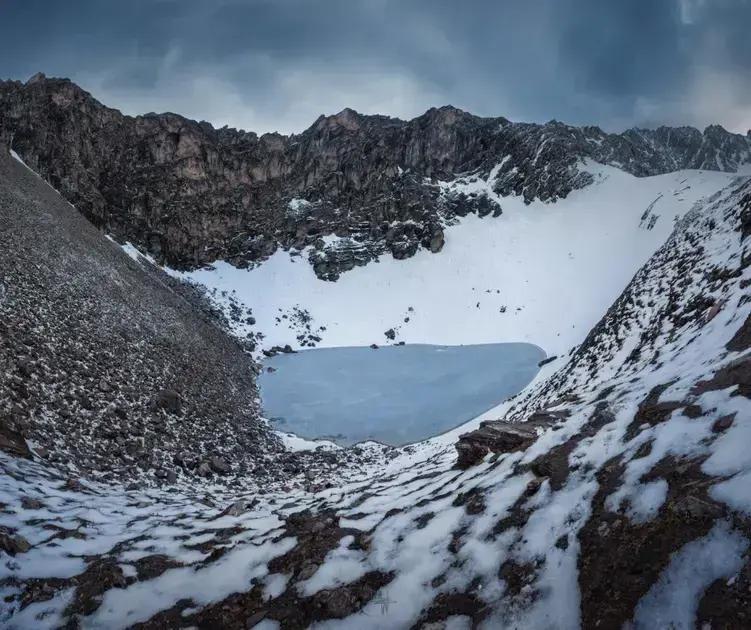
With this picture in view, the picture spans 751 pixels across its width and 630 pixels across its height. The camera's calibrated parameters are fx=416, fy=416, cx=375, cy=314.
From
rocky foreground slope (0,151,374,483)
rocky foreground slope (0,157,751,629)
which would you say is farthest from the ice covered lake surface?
rocky foreground slope (0,157,751,629)

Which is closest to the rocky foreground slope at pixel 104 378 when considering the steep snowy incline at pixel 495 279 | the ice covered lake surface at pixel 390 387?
the ice covered lake surface at pixel 390 387

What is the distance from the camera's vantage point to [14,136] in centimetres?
5069

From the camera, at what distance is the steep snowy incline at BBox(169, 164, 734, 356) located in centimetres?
4516

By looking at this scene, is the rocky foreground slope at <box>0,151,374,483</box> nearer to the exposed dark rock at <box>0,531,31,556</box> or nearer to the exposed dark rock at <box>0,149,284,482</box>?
the exposed dark rock at <box>0,149,284,482</box>

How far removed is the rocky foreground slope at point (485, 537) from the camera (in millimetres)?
3328

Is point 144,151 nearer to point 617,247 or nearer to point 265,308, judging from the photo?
point 265,308

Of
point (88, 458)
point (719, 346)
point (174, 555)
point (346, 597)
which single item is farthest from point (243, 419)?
point (719, 346)

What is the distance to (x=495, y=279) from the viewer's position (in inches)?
2141

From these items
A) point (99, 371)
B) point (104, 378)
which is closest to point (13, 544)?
point (104, 378)

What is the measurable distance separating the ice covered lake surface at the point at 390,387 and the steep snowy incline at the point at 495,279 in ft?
14.7

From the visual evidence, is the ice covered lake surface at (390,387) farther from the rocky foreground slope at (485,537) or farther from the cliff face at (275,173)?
the cliff face at (275,173)

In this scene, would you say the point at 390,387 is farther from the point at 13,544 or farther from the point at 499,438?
the point at 13,544

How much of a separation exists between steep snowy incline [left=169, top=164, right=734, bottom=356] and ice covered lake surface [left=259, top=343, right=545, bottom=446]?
4.49 meters

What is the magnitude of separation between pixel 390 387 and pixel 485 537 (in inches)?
1030
